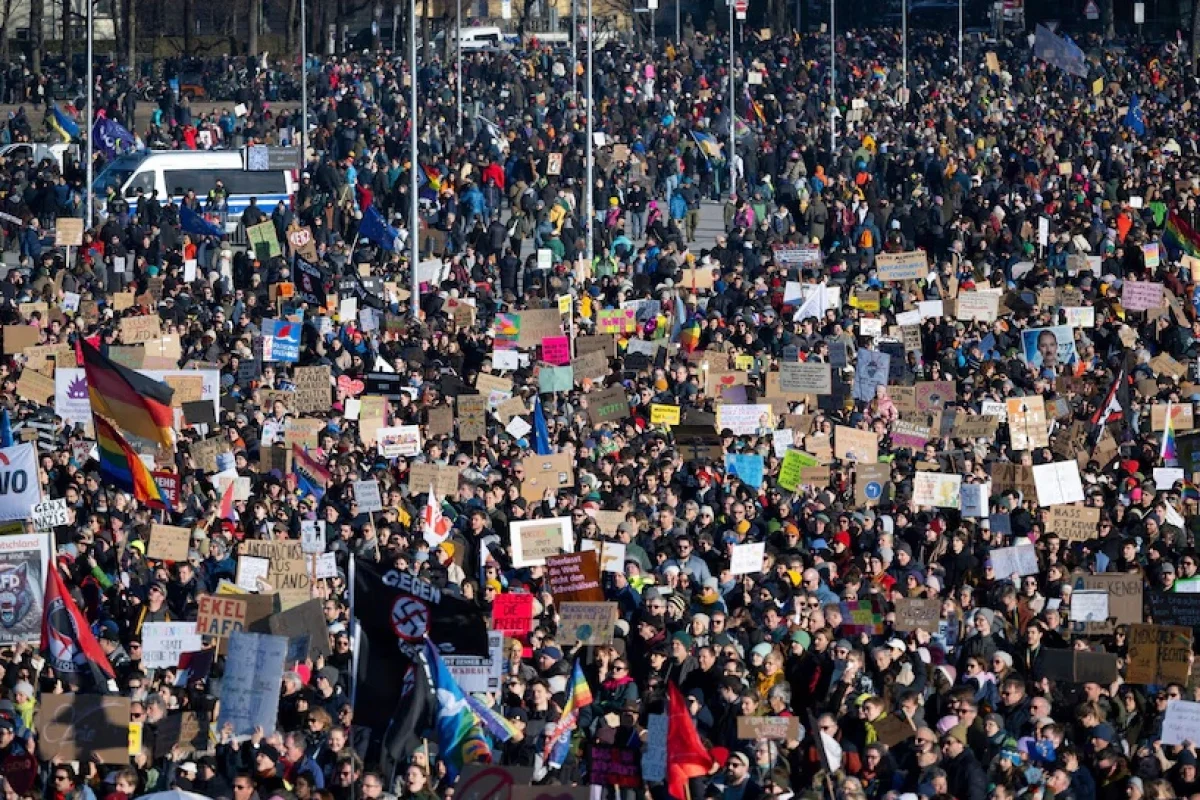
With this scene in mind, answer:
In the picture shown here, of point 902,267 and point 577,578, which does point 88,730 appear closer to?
point 577,578

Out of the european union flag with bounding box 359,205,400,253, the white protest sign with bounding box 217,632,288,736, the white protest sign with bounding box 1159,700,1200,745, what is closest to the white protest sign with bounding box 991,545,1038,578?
the white protest sign with bounding box 1159,700,1200,745

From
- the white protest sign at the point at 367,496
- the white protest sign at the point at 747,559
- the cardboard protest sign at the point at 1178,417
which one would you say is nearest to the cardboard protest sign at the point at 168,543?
the white protest sign at the point at 367,496

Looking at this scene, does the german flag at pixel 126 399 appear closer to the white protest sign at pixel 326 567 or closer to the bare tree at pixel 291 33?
the white protest sign at pixel 326 567

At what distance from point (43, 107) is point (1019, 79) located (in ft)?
58.4

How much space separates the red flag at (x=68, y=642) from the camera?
15.8 metres

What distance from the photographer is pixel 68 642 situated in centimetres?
1591

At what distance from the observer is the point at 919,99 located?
46.5 meters

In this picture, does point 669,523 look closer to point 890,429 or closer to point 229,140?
point 890,429

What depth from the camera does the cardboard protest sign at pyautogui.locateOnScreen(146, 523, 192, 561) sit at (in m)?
18.8

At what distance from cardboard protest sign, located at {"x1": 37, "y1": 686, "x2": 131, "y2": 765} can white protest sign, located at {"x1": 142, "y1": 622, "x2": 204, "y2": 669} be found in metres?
1.65

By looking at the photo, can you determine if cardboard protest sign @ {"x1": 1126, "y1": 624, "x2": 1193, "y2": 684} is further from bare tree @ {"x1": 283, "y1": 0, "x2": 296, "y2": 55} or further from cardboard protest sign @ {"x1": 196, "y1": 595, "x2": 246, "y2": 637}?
bare tree @ {"x1": 283, "y1": 0, "x2": 296, "y2": 55}

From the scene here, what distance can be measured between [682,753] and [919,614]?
10.3ft

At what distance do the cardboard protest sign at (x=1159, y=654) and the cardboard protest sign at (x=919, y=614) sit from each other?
1479 mm

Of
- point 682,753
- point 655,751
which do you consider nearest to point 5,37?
point 655,751
